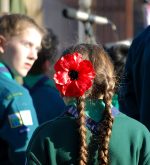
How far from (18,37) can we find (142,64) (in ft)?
2.82

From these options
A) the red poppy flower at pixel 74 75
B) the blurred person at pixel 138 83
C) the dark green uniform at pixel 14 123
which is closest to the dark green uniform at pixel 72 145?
the red poppy flower at pixel 74 75

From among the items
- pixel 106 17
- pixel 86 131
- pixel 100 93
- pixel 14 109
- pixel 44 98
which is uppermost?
pixel 100 93

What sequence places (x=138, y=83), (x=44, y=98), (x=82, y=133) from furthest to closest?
1. (x=44, y=98)
2. (x=138, y=83)
3. (x=82, y=133)

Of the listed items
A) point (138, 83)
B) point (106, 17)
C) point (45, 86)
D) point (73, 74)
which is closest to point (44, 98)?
point (45, 86)

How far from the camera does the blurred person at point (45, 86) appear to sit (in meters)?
3.95

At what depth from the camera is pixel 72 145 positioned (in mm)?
2693

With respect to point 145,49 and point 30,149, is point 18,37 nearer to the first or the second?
point 145,49

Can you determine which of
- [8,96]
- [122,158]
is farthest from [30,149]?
[8,96]

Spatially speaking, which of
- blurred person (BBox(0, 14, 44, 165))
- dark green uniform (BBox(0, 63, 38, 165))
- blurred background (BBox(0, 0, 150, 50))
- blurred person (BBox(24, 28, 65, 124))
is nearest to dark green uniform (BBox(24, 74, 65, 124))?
blurred person (BBox(24, 28, 65, 124))

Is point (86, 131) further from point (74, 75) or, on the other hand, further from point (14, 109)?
point (14, 109)

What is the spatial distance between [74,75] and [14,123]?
2.62 feet

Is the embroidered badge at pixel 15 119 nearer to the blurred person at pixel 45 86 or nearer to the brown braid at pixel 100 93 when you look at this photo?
the blurred person at pixel 45 86

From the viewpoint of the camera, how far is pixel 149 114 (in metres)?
3.30

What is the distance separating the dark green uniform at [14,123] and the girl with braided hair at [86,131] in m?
0.72
